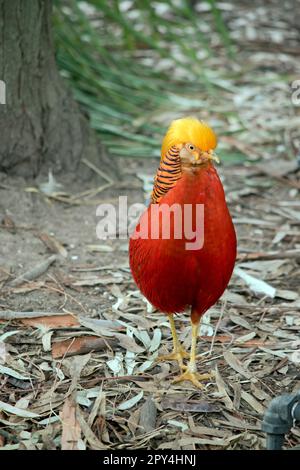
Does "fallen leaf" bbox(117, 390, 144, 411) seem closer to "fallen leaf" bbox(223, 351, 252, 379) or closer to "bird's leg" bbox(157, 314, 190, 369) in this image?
"bird's leg" bbox(157, 314, 190, 369)

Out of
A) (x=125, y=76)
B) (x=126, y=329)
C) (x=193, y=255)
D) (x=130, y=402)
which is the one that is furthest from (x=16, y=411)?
(x=125, y=76)

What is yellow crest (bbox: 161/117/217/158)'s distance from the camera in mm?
3160

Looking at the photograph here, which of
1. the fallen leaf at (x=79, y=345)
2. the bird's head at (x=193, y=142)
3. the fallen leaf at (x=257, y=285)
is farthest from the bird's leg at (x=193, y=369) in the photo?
the fallen leaf at (x=257, y=285)

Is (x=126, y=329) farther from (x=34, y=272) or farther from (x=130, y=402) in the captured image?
(x=34, y=272)

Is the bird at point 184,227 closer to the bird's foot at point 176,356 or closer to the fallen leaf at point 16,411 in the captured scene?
the bird's foot at point 176,356

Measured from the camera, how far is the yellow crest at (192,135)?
3.16 meters

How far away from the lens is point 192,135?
3162 millimetres

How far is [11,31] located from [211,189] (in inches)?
90.5

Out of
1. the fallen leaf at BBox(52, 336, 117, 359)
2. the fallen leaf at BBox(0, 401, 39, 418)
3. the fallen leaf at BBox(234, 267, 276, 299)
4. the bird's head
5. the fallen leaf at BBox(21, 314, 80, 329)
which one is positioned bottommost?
the fallen leaf at BBox(0, 401, 39, 418)

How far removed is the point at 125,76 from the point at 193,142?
372 centimetres

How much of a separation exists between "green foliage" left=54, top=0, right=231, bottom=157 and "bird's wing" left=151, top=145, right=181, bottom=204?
278cm

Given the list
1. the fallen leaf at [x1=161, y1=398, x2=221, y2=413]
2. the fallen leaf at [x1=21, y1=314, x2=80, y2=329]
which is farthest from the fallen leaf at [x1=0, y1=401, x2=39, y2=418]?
the fallen leaf at [x1=21, y1=314, x2=80, y2=329]

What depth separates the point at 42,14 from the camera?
5.11 metres
